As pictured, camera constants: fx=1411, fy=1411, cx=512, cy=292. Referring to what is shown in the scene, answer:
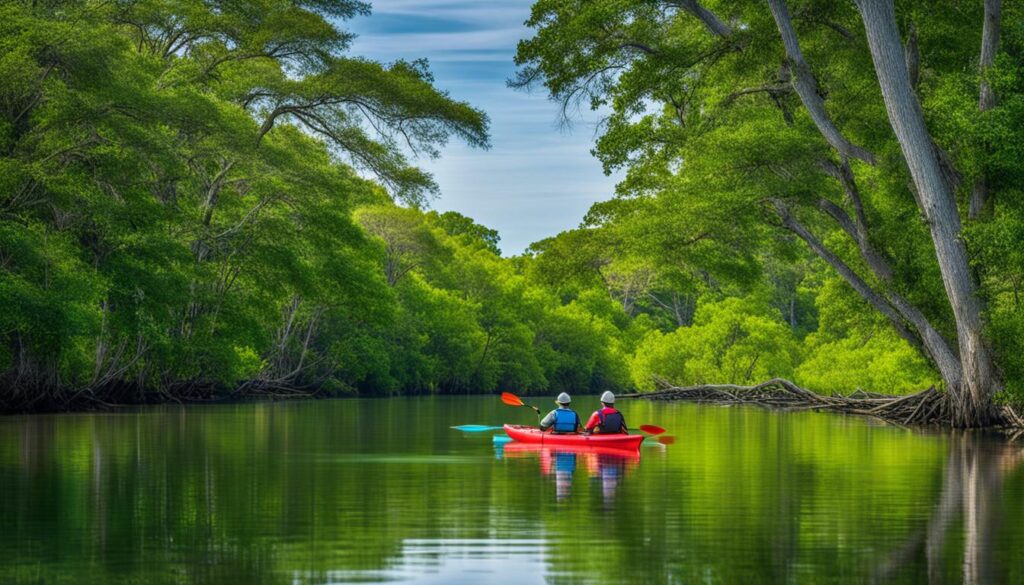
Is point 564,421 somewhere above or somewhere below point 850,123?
below

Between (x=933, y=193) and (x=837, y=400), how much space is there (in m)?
12.9

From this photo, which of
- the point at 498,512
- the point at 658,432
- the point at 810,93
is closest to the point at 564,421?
the point at 658,432

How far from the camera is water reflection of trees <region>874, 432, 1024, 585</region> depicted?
25.6ft

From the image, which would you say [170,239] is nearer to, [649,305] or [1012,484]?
[1012,484]

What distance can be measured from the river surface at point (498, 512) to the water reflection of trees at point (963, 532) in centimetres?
2

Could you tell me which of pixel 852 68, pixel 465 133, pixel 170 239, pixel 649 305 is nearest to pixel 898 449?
pixel 852 68

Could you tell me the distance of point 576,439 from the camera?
61.1 feet

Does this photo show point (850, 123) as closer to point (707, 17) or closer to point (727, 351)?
point (707, 17)

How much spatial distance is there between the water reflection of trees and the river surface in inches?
1.0

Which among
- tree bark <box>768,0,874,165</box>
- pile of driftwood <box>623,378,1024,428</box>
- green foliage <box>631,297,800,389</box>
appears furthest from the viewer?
green foliage <box>631,297,800,389</box>

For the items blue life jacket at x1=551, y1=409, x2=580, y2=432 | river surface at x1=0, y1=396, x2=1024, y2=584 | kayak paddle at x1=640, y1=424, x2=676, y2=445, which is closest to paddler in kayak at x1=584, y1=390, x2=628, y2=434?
blue life jacket at x1=551, y1=409, x2=580, y2=432

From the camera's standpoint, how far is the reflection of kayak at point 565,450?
17.8m

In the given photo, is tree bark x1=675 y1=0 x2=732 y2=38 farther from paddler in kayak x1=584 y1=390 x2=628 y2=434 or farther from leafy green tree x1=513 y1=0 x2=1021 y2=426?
paddler in kayak x1=584 y1=390 x2=628 y2=434

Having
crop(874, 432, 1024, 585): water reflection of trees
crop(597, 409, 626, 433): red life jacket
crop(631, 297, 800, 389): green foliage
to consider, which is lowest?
crop(874, 432, 1024, 585): water reflection of trees
